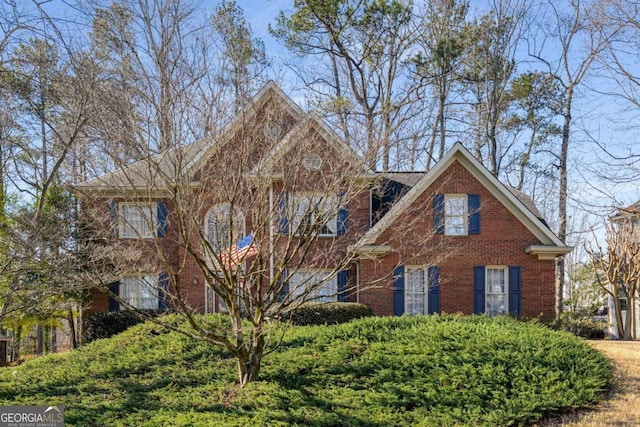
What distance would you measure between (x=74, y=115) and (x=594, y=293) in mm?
20974

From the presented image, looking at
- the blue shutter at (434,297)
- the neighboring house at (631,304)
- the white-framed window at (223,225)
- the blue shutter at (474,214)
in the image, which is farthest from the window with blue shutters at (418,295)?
the white-framed window at (223,225)

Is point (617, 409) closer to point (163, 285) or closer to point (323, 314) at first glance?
point (323, 314)

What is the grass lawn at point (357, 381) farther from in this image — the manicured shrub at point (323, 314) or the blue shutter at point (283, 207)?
the manicured shrub at point (323, 314)

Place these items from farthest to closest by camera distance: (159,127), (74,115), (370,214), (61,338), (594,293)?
(61,338), (594,293), (370,214), (74,115), (159,127)

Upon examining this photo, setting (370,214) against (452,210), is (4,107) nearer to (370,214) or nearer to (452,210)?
(370,214)

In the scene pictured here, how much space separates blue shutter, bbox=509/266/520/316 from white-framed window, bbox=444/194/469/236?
1.81 m

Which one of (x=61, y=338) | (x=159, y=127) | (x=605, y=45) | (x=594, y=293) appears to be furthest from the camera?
(x=61, y=338)

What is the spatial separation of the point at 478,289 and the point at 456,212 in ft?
7.78

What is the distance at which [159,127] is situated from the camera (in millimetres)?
8344

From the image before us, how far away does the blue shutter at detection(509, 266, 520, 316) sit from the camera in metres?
16.7

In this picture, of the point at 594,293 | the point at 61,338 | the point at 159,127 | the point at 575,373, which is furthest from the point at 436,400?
the point at 61,338

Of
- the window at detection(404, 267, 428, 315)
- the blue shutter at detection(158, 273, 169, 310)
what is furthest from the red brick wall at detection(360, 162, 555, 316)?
the blue shutter at detection(158, 273, 169, 310)

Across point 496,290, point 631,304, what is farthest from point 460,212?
point 631,304

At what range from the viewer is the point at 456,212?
17.1 metres
